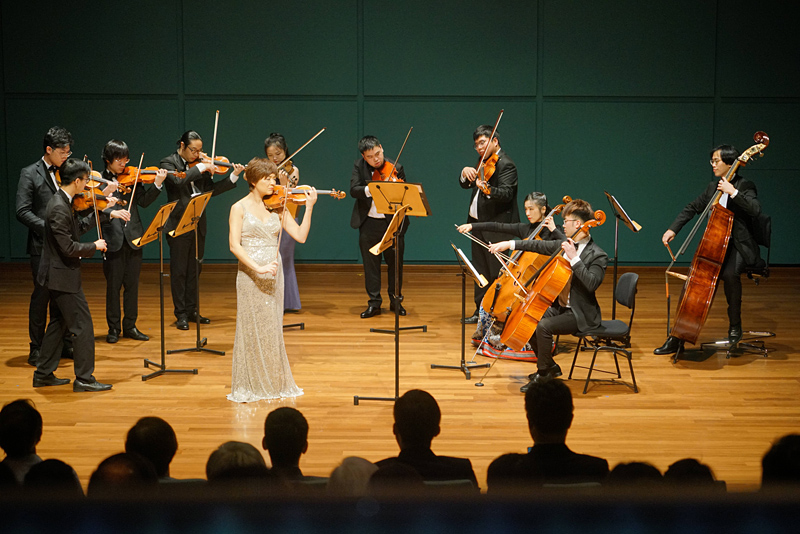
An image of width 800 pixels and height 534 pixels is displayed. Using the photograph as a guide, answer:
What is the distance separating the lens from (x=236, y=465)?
1764mm

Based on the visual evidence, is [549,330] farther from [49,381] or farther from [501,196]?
[49,381]

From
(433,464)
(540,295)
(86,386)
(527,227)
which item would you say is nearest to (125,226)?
(86,386)

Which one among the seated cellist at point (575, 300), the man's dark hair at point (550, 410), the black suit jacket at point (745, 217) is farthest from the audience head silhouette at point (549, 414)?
the black suit jacket at point (745, 217)

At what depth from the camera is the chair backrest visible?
177 inches

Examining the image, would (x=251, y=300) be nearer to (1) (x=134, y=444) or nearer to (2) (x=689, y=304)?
(1) (x=134, y=444)

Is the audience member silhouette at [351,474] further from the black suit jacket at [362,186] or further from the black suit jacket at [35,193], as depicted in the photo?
the black suit jacket at [362,186]

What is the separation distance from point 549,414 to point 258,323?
2.31 m

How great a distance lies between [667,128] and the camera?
816 centimetres

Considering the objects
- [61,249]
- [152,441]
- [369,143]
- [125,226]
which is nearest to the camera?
[152,441]

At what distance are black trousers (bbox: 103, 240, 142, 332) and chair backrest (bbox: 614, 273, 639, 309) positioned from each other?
3370 mm

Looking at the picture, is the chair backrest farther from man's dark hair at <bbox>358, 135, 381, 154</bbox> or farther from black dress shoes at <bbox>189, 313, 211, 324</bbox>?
black dress shoes at <bbox>189, 313, 211, 324</bbox>

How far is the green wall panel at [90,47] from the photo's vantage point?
315 inches

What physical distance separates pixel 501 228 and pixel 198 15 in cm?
453

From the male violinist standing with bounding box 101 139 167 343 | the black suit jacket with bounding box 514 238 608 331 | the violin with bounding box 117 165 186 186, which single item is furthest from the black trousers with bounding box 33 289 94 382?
the black suit jacket with bounding box 514 238 608 331
